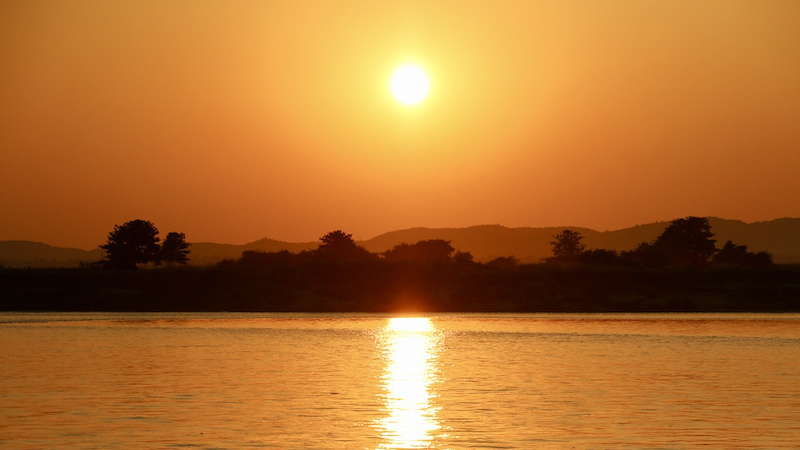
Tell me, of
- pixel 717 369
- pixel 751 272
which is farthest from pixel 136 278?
pixel 717 369

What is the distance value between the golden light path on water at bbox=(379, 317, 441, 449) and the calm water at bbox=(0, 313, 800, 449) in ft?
0.24

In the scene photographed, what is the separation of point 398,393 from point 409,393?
1.22 feet

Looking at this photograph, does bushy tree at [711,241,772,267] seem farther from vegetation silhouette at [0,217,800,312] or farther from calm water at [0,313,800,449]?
calm water at [0,313,800,449]

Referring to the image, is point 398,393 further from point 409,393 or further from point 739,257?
point 739,257

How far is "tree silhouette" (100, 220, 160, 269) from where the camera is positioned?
186 meters

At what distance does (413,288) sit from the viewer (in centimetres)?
12950

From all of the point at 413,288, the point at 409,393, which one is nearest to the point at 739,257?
the point at 413,288

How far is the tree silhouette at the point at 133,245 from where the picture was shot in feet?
609

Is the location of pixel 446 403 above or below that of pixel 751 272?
below

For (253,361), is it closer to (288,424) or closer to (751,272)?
(288,424)

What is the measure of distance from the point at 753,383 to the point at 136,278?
352 ft

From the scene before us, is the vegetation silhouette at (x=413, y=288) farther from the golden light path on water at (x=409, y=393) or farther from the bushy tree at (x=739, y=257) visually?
the golden light path on water at (x=409, y=393)

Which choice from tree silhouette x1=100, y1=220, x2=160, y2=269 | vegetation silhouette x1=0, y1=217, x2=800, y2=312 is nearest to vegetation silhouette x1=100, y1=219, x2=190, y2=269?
tree silhouette x1=100, y1=220, x2=160, y2=269

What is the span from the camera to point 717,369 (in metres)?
43.5
